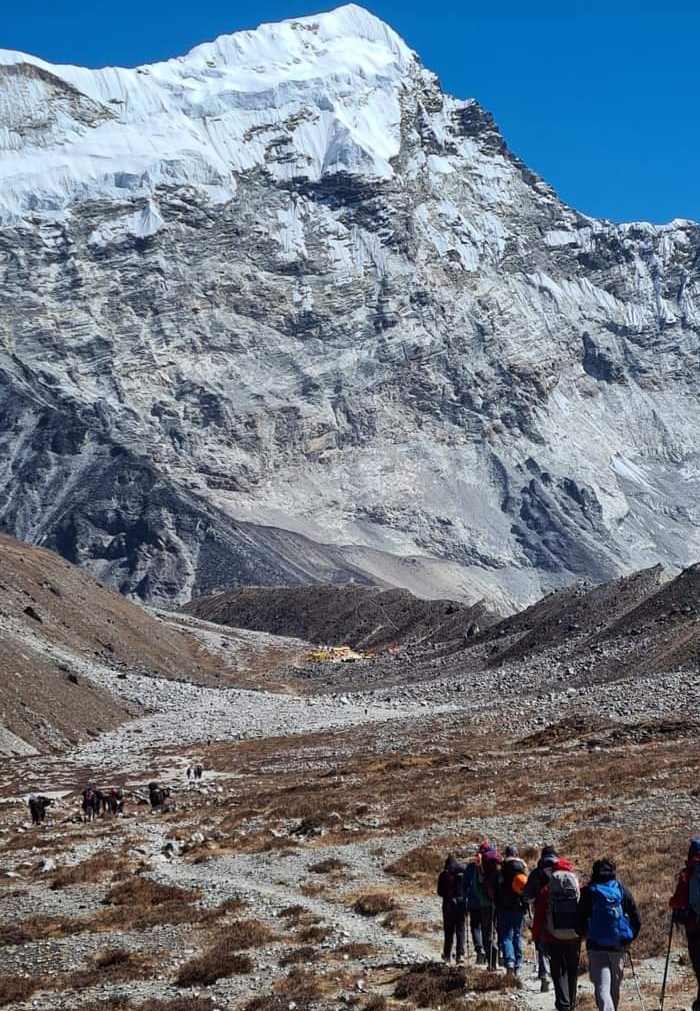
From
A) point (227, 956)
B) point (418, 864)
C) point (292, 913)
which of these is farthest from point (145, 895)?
point (227, 956)

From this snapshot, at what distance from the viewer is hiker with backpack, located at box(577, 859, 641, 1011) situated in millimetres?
16312

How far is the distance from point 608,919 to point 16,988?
381 inches

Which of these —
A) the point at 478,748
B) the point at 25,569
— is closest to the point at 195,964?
the point at 478,748

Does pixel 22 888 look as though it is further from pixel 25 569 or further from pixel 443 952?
pixel 25 569

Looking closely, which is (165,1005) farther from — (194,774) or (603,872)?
(194,774)

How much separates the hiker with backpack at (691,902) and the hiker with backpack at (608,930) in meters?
0.91

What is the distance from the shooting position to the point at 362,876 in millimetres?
30109

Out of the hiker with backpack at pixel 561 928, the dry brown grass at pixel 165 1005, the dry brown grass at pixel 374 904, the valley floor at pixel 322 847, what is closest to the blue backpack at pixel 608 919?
the hiker with backpack at pixel 561 928

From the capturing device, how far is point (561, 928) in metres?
17.3

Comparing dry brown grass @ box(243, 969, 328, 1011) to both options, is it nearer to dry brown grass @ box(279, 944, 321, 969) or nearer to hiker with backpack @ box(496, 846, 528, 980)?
dry brown grass @ box(279, 944, 321, 969)

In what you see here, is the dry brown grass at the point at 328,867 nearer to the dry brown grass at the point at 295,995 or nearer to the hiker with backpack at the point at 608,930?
the dry brown grass at the point at 295,995

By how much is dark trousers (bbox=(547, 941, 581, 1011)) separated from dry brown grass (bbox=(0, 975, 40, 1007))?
8155 mm

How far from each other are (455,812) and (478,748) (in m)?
21.9

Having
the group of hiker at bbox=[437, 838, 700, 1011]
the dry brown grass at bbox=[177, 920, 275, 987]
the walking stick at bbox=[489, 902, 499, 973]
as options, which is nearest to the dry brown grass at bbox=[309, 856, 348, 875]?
the dry brown grass at bbox=[177, 920, 275, 987]
